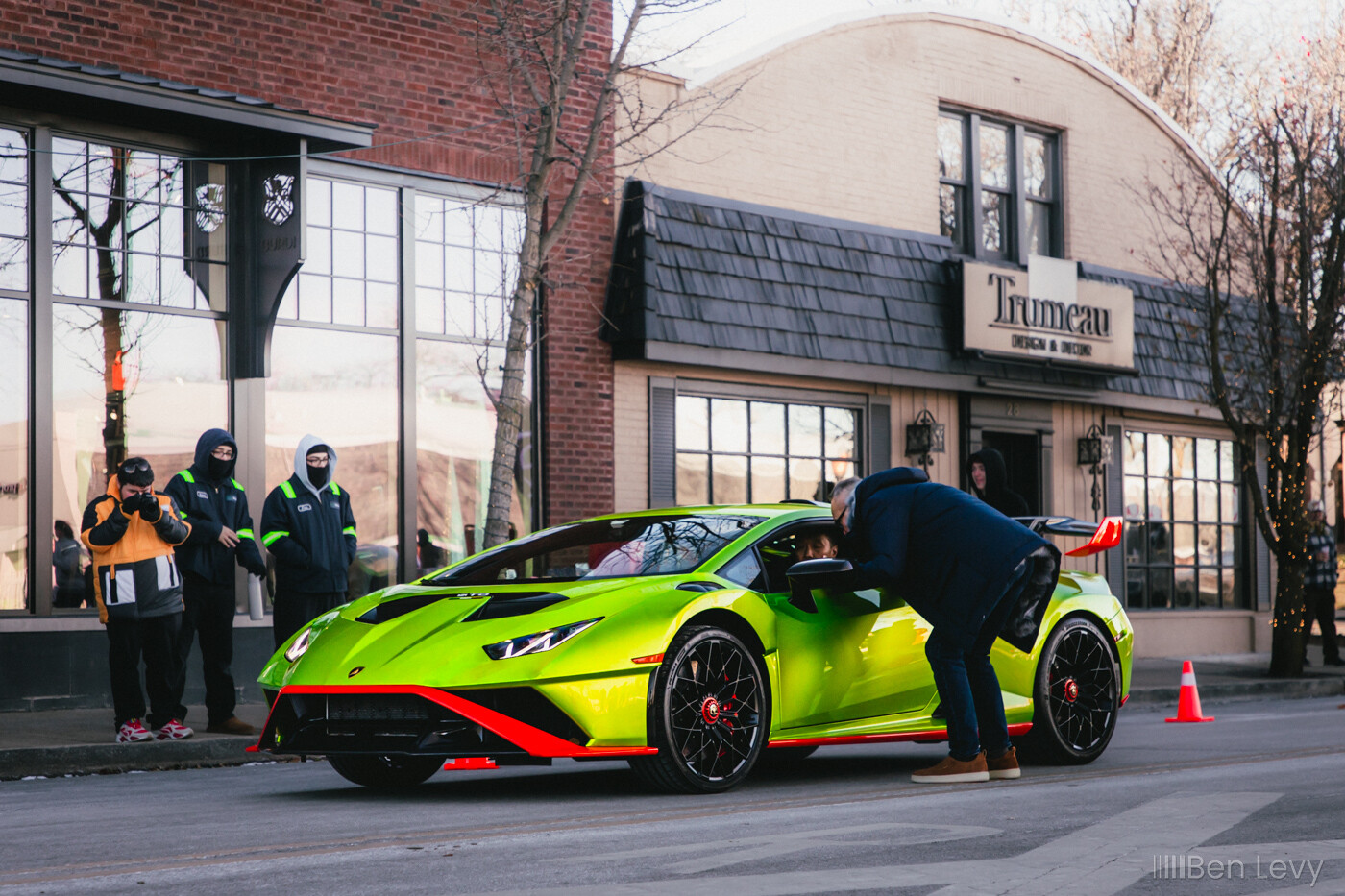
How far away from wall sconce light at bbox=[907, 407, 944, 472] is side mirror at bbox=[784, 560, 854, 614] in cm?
1024

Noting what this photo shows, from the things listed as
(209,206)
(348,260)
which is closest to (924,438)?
(348,260)

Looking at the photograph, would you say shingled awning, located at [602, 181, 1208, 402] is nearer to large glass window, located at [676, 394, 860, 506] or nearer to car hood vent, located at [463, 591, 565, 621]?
large glass window, located at [676, 394, 860, 506]

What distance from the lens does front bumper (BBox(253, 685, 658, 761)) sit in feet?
21.7

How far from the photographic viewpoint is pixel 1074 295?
19.1m

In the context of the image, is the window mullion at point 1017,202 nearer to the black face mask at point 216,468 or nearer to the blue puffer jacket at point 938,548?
the black face mask at point 216,468

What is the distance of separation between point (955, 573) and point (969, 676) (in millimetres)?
561

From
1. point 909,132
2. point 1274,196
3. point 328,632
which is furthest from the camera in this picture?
point 909,132

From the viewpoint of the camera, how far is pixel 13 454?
11.8 metres

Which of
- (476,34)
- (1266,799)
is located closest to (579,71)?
(476,34)

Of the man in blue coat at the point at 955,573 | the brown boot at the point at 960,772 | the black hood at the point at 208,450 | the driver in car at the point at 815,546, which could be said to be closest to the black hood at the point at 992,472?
the driver in car at the point at 815,546

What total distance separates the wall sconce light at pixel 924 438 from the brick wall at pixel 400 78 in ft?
13.4

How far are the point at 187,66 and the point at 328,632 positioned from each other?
272 inches

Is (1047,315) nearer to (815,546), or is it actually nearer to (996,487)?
(996,487)

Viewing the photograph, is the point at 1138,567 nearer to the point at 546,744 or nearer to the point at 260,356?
the point at 260,356
